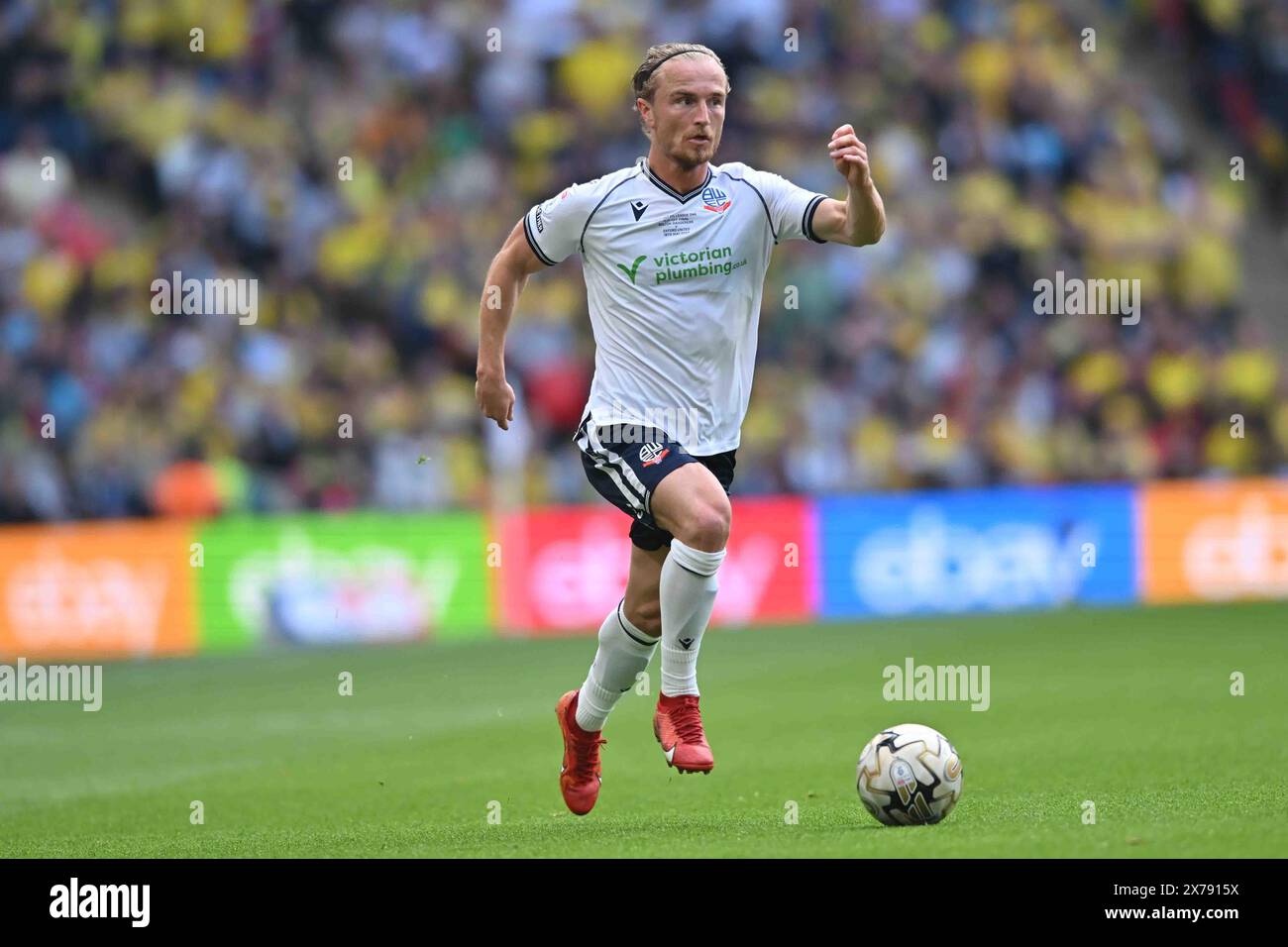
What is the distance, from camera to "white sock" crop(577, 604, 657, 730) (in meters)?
7.66

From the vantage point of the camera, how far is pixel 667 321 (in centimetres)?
743

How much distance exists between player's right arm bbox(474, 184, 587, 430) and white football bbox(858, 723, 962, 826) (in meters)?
1.92

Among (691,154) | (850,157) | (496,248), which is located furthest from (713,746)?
(496,248)

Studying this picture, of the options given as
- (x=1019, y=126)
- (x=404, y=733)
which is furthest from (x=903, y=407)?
(x=404, y=733)

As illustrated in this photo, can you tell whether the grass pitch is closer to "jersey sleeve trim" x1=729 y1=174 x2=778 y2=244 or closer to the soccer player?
the soccer player

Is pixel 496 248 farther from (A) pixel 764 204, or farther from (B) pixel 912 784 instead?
(B) pixel 912 784

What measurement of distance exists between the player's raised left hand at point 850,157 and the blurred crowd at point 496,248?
10236 mm

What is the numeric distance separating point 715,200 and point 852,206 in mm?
605

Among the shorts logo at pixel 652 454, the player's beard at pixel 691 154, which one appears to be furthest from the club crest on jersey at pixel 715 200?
the shorts logo at pixel 652 454

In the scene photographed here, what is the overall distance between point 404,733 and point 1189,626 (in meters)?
6.91

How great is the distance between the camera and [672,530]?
7.11 metres

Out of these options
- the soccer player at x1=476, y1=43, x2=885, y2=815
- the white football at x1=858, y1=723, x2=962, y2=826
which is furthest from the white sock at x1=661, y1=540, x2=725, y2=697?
the white football at x1=858, y1=723, x2=962, y2=826

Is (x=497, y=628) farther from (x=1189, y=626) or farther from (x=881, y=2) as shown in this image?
→ (x=881, y=2)
